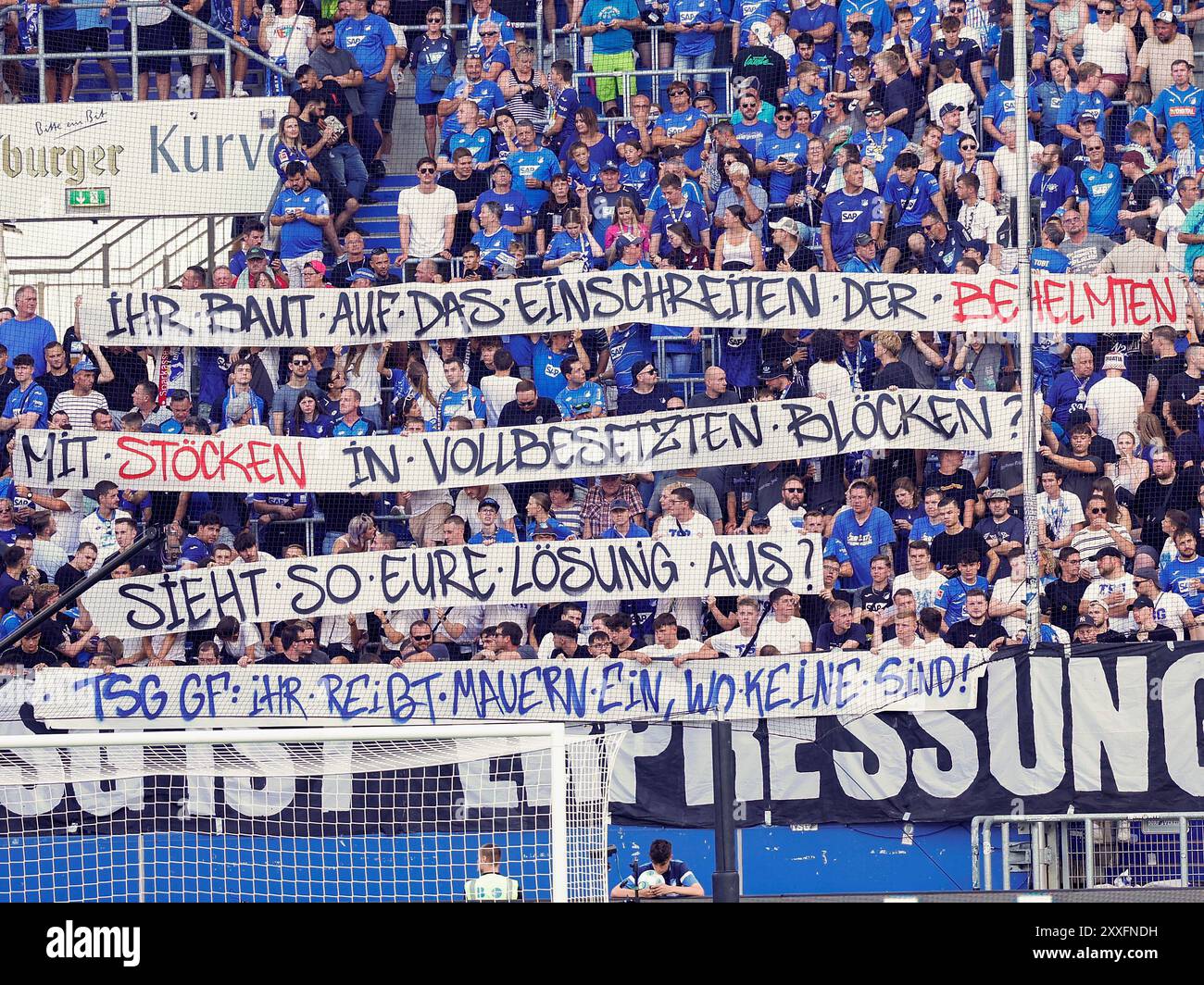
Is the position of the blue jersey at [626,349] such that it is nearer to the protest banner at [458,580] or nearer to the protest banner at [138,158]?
the protest banner at [458,580]

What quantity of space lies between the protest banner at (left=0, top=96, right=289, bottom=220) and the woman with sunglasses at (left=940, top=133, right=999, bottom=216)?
5.35m

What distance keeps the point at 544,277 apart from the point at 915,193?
2.79 m

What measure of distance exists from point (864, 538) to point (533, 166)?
3990 mm

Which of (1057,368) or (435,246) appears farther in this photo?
(435,246)

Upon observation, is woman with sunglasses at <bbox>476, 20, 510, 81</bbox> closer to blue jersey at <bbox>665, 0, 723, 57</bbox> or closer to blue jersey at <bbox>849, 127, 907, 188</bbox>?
blue jersey at <bbox>665, 0, 723, 57</bbox>

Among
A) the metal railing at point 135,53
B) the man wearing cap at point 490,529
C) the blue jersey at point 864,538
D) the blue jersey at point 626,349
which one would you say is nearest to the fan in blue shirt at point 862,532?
the blue jersey at point 864,538

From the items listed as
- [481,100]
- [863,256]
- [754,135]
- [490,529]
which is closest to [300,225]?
[481,100]

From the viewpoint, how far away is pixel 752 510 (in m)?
13.0

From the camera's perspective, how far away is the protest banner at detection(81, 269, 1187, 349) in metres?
12.9

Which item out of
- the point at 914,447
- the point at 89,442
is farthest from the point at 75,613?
the point at 914,447

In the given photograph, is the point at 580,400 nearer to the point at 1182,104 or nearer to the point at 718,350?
the point at 718,350
